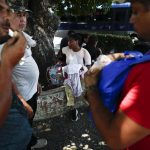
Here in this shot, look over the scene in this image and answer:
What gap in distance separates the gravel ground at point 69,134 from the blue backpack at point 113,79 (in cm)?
294

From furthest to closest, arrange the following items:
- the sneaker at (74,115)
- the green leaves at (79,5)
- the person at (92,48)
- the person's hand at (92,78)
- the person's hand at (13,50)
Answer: the green leaves at (79,5)
the person at (92,48)
the sneaker at (74,115)
the person's hand at (13,50)
the person's hand at (92,78)

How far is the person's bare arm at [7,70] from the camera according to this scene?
163 centimetres

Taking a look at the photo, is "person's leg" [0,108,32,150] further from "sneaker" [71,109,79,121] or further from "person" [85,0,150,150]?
"sneaker" [71,109,79,121]

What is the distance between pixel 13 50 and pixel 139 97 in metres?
0.70

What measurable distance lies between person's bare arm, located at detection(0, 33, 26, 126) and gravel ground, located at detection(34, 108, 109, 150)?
287cm

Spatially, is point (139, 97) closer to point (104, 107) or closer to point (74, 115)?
point (104, 107)

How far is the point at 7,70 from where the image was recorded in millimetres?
1660

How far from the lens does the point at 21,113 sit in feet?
6.60

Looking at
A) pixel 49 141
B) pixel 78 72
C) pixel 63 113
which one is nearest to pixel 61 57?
pixel 78 72

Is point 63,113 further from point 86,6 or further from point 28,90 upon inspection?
point 86,6

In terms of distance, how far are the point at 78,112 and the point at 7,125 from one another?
423cm

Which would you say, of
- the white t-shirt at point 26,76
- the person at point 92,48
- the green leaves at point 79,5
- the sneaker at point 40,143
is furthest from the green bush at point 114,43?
the white t-shirt at point 26,76

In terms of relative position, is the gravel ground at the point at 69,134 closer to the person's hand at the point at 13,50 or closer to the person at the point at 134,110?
the person's hand at the point at 13,50

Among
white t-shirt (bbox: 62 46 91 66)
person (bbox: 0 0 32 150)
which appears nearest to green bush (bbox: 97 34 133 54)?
white t-shirt (bbox: 62 46 91 66)
